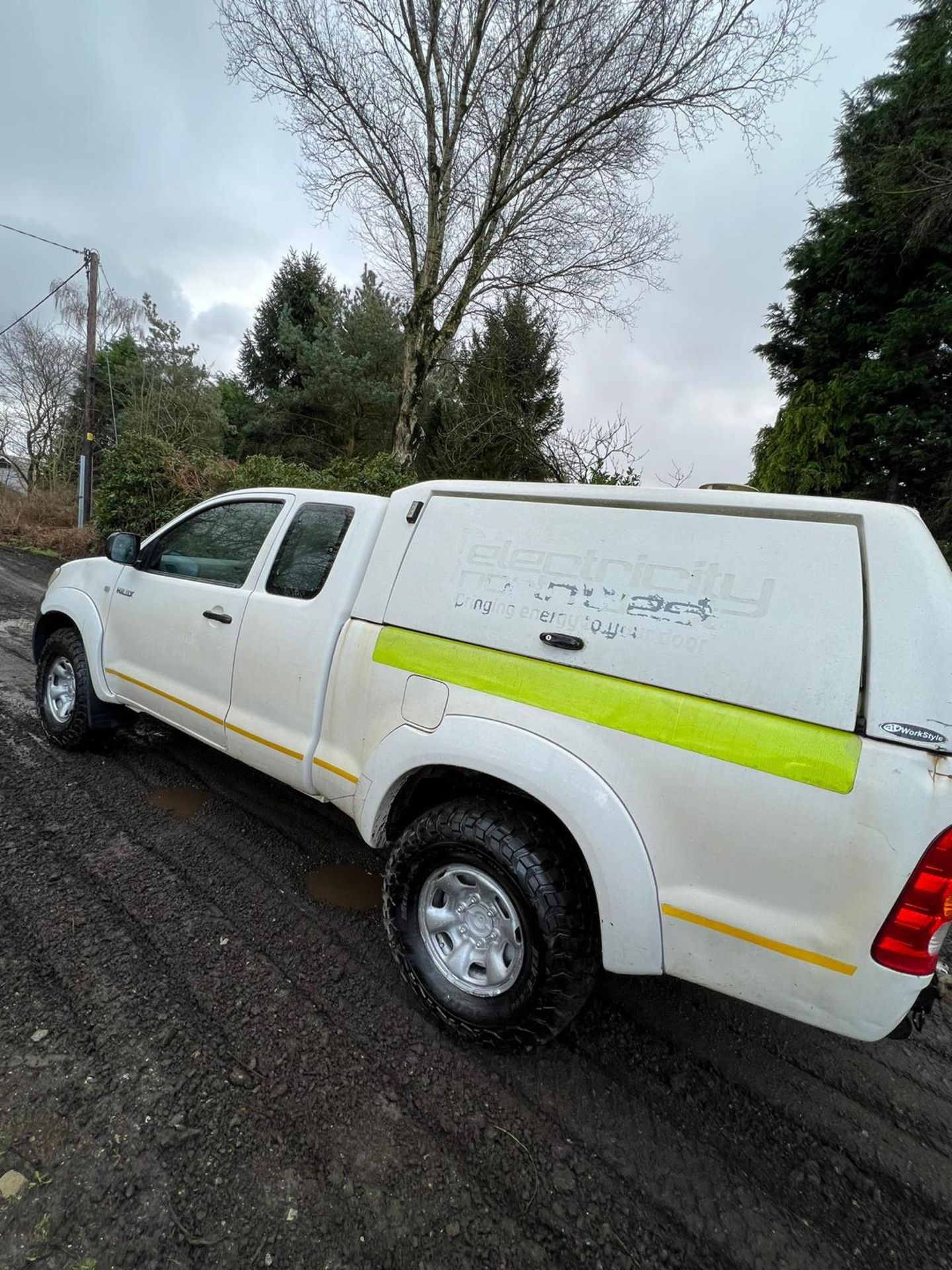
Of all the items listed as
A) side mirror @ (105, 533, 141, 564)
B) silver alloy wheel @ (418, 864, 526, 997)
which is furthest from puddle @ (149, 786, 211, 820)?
silver alloy wheel @ (418, 864, 526, 997)

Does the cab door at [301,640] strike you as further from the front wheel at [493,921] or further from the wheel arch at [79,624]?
the wheel arch at [79,624]

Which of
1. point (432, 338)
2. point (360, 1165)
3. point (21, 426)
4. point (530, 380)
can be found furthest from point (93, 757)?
Result: point (21, 426)

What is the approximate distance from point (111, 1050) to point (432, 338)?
44.6 ft

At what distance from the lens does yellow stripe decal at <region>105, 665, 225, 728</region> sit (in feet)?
9.70

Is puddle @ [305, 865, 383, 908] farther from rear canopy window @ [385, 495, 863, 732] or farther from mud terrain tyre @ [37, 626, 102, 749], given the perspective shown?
mud terrain tyre @ [37, 626, 102, 749]

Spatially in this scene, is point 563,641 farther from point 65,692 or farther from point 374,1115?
point 65,692

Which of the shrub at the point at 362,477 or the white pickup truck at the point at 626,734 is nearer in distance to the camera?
the white pickup truck at the point at 626,734

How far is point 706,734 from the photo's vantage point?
160 cm

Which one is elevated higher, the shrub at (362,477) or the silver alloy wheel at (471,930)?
the shrub at (362,477)

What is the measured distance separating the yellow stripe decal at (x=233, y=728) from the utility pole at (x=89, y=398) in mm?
14494

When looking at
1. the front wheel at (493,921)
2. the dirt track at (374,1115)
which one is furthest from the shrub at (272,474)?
the front wheel at (493,921)

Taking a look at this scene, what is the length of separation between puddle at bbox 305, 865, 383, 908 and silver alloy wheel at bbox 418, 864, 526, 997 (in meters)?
0.56

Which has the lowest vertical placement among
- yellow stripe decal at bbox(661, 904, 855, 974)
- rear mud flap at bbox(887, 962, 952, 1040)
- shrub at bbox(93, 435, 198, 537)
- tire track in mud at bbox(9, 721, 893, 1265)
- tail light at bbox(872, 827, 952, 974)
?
tire track in mud at bbox(9, 721, 893, 1265)

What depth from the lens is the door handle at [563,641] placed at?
1858mm
